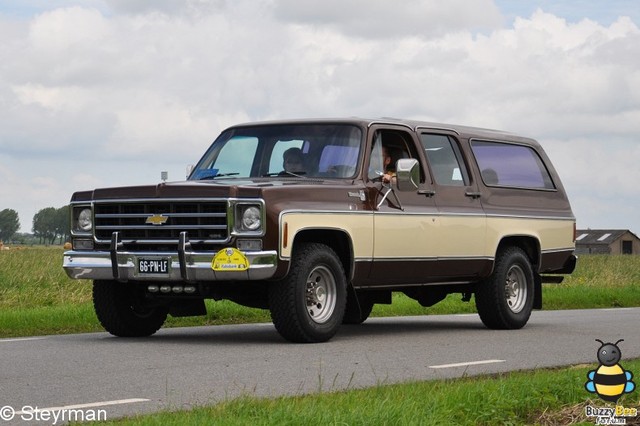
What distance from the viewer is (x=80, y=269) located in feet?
40.8

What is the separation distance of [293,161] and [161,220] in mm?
1754

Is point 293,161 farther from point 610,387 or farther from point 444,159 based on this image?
point 610,387

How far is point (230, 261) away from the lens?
11484 millimetres

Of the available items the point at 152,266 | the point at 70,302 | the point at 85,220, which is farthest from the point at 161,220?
the point at 70,302

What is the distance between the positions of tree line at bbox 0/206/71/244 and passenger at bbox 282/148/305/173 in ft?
302

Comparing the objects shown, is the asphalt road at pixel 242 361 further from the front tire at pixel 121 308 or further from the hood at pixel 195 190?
the hood at pixel 195 190

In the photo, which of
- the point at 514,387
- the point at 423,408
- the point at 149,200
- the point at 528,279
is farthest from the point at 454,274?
the point at 423,408

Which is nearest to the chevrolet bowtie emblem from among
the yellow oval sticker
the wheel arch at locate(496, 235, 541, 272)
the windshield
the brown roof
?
the yellow oval sticker

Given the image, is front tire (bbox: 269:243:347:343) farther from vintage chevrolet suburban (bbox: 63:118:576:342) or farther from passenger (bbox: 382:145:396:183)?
passenger (bbox: 382:145:396:183)

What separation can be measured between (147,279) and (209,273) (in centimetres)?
72

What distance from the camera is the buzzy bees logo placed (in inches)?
284

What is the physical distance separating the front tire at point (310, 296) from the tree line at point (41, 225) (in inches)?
3658

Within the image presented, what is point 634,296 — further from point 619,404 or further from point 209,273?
point 619,404

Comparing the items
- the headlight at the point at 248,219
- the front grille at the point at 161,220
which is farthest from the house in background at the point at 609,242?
the headlight at the point at 248,219
